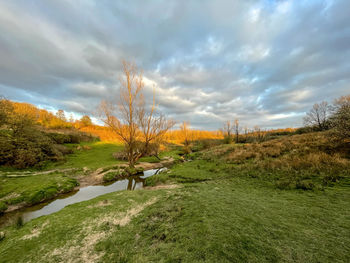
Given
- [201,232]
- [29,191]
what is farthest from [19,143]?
[201,232]

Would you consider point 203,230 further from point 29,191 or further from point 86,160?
point 86,160

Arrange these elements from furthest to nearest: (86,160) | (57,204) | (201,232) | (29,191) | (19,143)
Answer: (86,160)
(19,143)
(29,191)
(57,204)
(201,232)

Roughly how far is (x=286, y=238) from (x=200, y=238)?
189 cm

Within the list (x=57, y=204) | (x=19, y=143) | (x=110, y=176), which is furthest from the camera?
(x=19, y=143)

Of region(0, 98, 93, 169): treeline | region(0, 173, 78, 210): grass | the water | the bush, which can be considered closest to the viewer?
the water

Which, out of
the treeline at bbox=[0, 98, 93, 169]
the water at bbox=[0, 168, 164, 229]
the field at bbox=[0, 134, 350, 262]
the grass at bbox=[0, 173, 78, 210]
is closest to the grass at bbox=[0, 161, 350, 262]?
the field at bbox=[0, 134, 350, 262]

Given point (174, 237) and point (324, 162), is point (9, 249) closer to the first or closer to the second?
point (174, 237)

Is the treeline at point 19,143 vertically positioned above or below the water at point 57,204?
above

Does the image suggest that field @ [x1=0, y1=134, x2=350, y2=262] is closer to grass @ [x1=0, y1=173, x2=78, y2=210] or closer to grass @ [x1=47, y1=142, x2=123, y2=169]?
grass @ [x1=0, y1=173, x2=78, y2=210]

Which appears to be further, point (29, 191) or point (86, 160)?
point (86, 160)

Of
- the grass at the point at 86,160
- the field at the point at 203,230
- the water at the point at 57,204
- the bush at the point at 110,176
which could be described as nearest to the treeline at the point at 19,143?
the grass at the point at 86,160

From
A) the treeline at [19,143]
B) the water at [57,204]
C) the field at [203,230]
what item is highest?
the treeline at [19,143]

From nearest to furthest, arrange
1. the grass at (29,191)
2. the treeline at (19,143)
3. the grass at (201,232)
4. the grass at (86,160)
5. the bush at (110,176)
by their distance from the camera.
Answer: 1. the grass at (201,232)
2. the grass at (29,191)
3. the bush at (110,176)
4. the treeline at (19,143)
5. the grass at (86,160)

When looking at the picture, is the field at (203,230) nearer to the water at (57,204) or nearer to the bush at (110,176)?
the water at (57,204)
